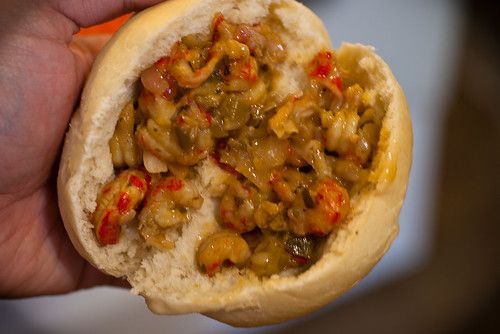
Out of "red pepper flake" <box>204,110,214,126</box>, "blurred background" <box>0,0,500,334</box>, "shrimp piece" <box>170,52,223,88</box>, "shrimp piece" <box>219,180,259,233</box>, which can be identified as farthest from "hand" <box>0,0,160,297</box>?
A: "blurred background" <box>0,0,500,334</box>

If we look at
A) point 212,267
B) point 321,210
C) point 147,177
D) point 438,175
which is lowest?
point 438,175

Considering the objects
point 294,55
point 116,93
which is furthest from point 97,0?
point 294,55

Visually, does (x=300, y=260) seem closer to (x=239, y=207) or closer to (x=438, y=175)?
(x=239, y=207)

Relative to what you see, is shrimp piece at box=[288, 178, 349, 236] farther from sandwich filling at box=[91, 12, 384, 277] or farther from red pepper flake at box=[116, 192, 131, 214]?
red pepper flake at box=[116, 192, 131, 214]

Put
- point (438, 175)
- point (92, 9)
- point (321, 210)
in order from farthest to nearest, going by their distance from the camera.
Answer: point (438, 175) < point (92, 9) < point (321, 210)

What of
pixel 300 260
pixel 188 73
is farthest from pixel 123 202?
pixel 300 260

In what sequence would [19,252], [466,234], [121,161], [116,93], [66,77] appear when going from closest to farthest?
[116,93], [121,161], [66,77], [19,252], [466,234]

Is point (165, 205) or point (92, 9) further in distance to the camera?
point (92, 9)

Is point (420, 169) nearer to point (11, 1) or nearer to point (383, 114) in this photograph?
point (383, 114)
